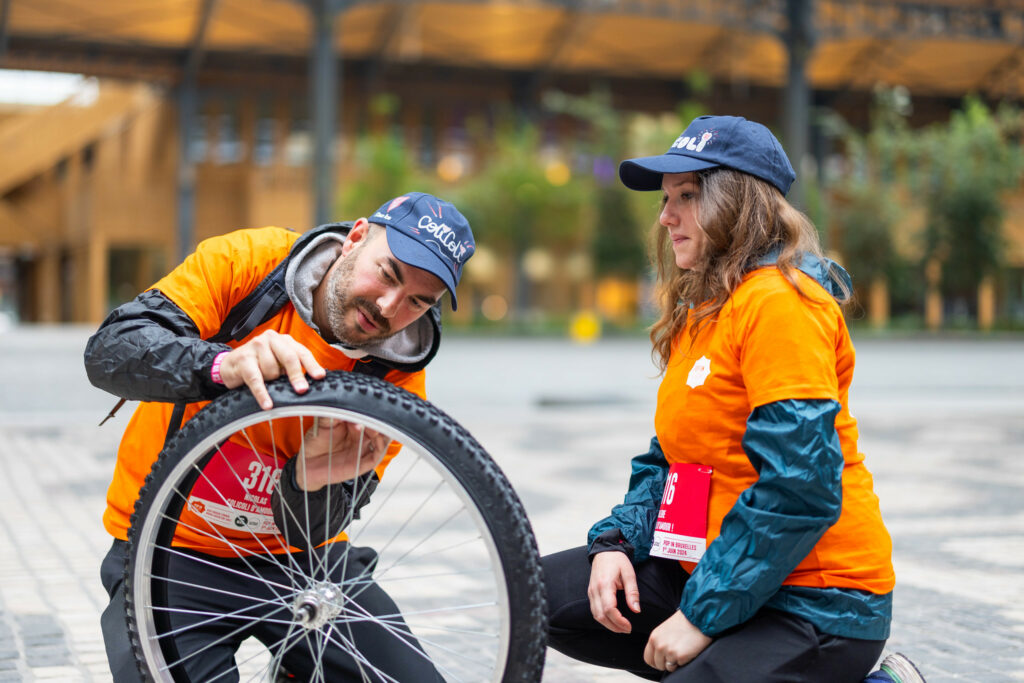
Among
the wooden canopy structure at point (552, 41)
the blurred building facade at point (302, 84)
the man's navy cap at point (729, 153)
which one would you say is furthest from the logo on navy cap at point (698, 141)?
the blurred building facade at point (302, 84)

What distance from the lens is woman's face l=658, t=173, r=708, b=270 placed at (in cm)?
264

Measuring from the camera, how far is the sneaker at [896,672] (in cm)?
259

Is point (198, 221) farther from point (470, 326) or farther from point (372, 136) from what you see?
point (470, 326)

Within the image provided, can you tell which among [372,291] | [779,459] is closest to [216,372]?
[372,291]

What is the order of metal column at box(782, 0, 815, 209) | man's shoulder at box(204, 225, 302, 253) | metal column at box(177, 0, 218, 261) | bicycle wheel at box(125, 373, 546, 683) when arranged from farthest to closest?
metal column at box(177, 0, 218, 261)
metal column at box(782, 0, 815, 209)
man's shoulder at box(204, 225, 302, 253)
bicycle wheel at box(125, 373, 546, 683)

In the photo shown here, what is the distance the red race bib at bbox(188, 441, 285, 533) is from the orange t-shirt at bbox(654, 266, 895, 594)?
3.24 feet

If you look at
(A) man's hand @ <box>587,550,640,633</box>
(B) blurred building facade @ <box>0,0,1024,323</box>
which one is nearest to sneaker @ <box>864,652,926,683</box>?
(A) man's hand @ <box>587,550,640,633</box>

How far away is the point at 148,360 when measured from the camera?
7.79 ft

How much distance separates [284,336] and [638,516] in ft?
3.58

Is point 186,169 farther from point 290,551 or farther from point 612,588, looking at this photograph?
point 612,588

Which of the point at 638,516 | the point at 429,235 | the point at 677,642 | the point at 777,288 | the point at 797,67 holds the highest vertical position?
the point at 797,67

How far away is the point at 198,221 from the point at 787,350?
4194cm

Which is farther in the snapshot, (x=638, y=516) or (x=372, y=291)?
(x=638, y=516)

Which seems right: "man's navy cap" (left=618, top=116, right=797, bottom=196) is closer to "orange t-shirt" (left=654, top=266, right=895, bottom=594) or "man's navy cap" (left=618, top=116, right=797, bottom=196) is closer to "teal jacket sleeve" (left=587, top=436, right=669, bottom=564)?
"orange t-shirt" (left=654, top=266, right=895, bottom=594)
